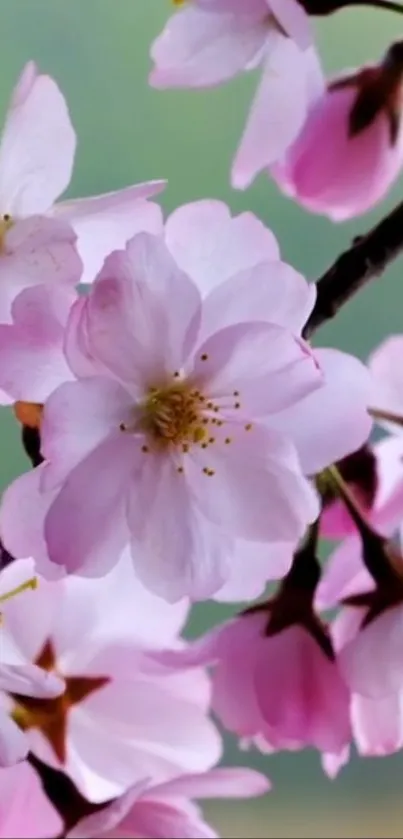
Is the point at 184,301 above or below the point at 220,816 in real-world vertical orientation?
above

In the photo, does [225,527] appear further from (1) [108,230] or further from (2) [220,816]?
(2) [220,816]

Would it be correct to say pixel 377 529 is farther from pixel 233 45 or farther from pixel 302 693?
pixel 233 45

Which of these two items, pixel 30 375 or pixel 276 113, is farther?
pixel 276 113

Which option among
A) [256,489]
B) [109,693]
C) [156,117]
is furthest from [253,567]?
[156,117]

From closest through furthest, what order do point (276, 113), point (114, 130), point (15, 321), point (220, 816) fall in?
point (15, 321)
point (276, 113)
point (114, 130)
point (220, 816)

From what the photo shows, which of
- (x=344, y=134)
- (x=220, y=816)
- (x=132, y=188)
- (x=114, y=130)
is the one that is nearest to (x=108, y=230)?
(x=132, y=188)

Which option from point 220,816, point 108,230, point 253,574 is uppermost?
point 108,230

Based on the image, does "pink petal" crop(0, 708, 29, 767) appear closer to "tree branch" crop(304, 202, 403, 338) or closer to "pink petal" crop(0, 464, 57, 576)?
"pink petal" crop(0, 464, 57, 576)
